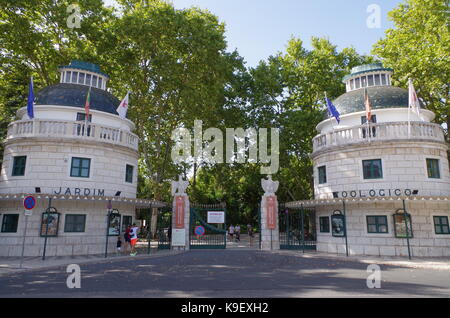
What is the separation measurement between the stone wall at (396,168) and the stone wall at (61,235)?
57.0 feet

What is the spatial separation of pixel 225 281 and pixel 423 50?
27.2 meters

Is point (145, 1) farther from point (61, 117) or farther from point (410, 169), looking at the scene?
point (410, 169)

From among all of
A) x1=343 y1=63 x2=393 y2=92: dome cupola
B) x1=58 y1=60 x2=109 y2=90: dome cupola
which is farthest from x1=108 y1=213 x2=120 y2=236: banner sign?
x1=343 y1=63 x2=393 y2=92: dome cupola

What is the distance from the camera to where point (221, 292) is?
9789 millimetres

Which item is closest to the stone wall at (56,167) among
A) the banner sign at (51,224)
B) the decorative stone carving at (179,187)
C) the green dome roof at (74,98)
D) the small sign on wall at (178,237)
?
the banner sign at (51,224)

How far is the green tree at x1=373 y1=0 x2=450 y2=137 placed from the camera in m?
26.0

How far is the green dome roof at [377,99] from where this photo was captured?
23.6 metres

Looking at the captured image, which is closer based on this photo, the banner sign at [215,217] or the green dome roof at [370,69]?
the banner sign at [215,217]

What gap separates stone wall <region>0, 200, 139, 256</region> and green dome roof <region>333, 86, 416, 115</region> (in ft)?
66.9

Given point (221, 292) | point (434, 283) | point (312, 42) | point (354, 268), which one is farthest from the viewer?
point (312, 42)

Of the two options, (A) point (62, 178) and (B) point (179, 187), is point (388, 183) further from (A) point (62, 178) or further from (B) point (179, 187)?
(A) point (62, 178)

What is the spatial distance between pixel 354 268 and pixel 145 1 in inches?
1322

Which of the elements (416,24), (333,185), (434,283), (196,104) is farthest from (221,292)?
(416,24)

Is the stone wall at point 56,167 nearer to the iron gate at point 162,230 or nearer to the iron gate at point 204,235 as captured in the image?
the iron gate at point 162,230
